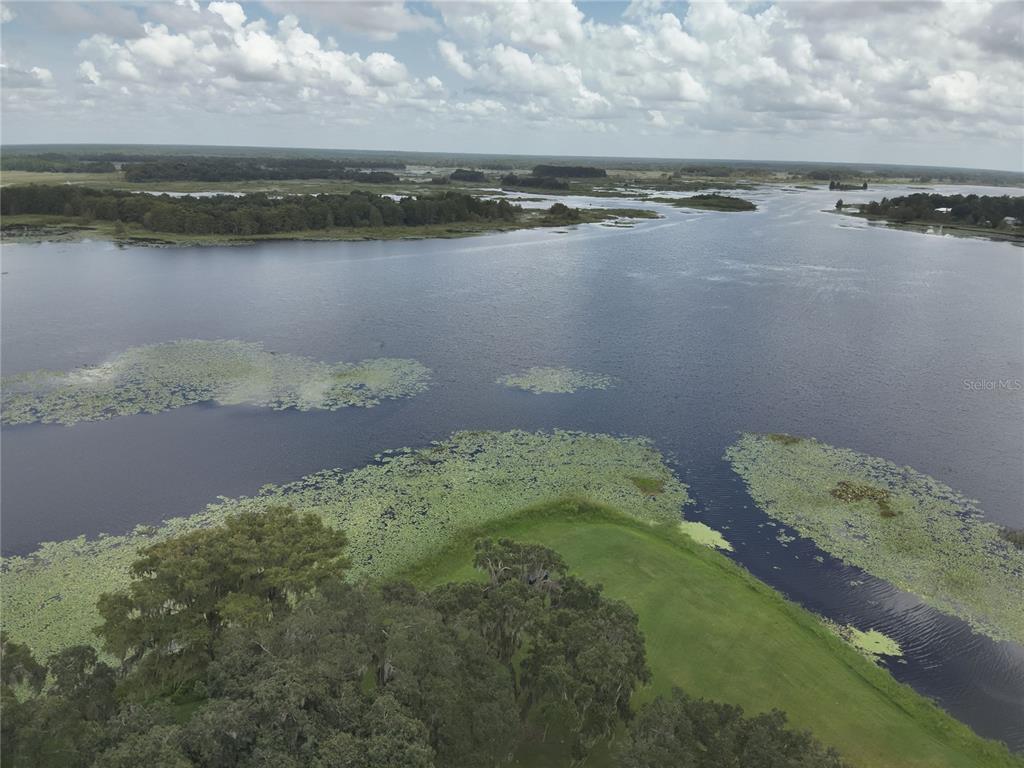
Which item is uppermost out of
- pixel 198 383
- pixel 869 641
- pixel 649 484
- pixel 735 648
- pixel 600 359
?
pixel 600 359

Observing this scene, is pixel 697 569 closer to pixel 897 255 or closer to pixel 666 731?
pixel 666 731

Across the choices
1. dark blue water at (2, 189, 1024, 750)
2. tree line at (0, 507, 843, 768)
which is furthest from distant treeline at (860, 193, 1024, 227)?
tree line at (0, 507, 843, 768)

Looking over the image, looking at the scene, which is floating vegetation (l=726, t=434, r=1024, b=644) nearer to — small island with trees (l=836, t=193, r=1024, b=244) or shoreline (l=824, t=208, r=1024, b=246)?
shoreline (l=824, t=208, r=1024, b=246)

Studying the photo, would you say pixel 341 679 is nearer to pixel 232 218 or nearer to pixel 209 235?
pixel 232 218

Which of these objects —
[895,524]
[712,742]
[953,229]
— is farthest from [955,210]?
[712,742]

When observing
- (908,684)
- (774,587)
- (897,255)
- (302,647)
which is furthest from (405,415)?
(897,255)

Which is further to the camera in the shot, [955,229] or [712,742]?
[955,229]
